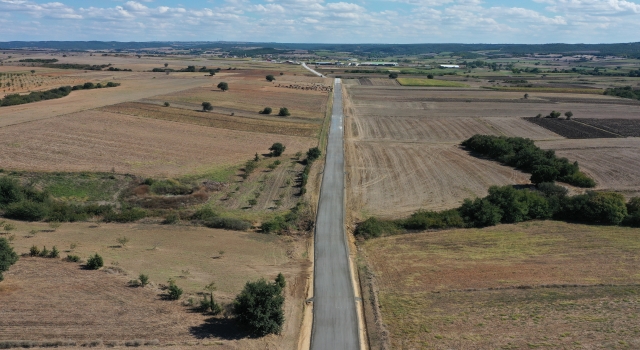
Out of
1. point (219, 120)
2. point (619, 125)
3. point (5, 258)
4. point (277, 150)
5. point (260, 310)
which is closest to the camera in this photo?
point (260, 310)

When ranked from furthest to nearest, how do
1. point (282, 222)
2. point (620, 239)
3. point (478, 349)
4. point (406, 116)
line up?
point (406, 116) → point (282, 222) → point (620, 239) → point (478, 349)

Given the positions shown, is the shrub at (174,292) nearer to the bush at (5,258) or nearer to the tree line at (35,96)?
the bush at (5,258)

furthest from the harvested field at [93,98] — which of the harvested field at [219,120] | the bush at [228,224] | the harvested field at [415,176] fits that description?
the harvested field at [415,176]

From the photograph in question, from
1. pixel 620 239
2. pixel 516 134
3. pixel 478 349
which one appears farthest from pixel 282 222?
pixel 516 134

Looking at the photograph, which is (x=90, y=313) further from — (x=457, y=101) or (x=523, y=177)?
(x=457, y=101)

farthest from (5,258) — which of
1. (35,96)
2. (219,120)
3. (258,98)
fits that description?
(258,98)

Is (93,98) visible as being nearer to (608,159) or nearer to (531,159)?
(531,159)
